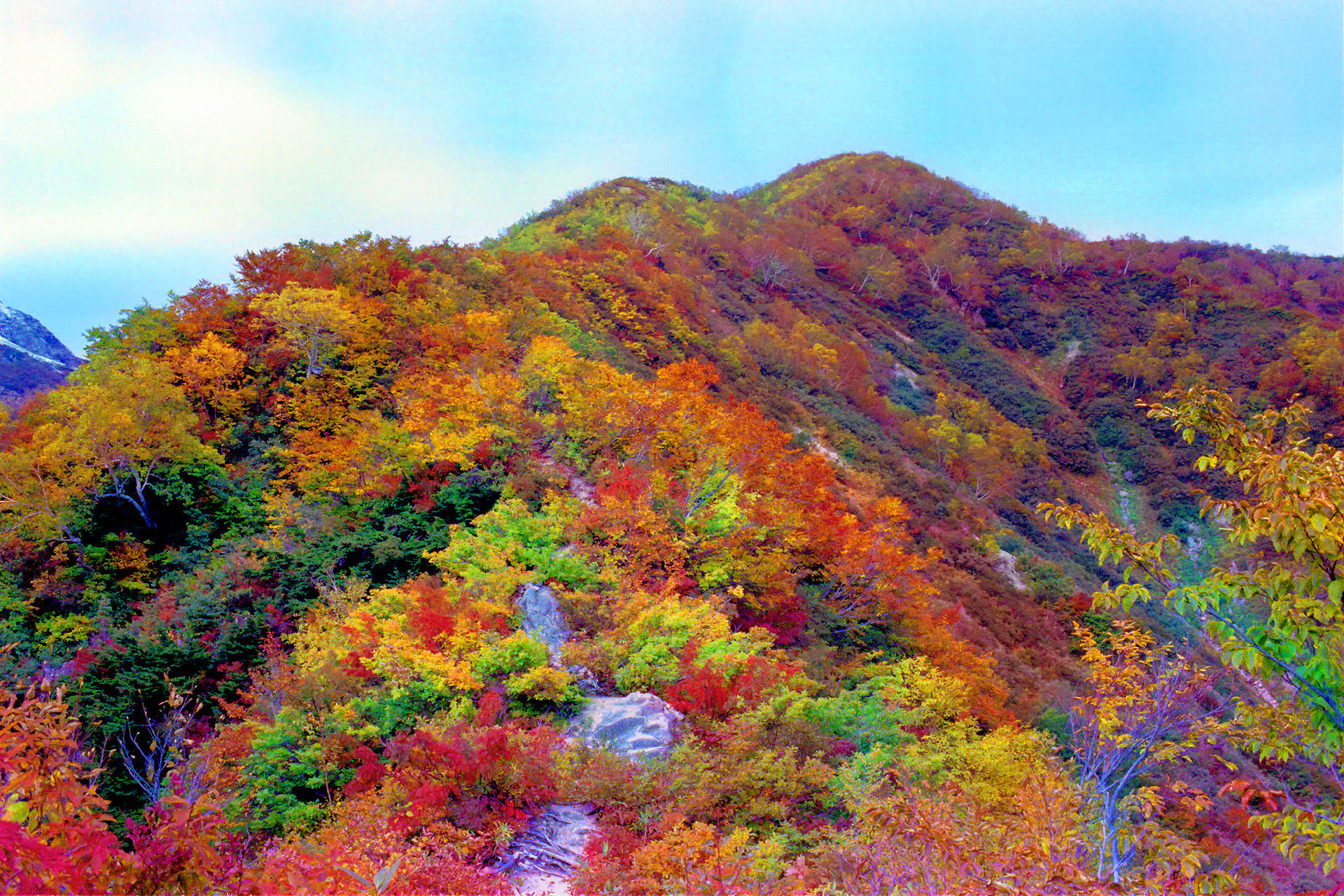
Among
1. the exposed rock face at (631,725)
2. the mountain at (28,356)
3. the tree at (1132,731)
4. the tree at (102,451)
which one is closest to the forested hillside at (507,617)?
the tree at (102,451)


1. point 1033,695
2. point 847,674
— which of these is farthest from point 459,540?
point 1033,695

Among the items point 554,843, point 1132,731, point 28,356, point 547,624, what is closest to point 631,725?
point 554,843

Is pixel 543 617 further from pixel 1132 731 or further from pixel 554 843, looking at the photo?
pixel 1132 731

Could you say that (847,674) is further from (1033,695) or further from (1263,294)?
(1263,294)

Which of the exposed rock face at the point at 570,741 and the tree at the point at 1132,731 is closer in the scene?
the tree at the point at 1132,731

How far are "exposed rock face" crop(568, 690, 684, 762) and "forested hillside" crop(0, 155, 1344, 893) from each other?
1.12ft

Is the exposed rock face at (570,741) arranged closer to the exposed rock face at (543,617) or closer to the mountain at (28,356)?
the exposed rock face at (543,617)

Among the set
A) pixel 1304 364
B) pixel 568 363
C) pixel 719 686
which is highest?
pixel 1304 364

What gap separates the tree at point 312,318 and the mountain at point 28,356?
188 feet

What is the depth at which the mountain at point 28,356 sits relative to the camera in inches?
2571

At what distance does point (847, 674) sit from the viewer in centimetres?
1395

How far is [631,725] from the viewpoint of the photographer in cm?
952

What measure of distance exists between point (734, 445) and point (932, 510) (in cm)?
1885

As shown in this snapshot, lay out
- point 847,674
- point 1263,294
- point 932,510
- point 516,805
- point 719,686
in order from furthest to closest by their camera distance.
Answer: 1. point 1263,294
2. point 932,510
3. point 847,674
4. point 719,686
5. point 516,805
